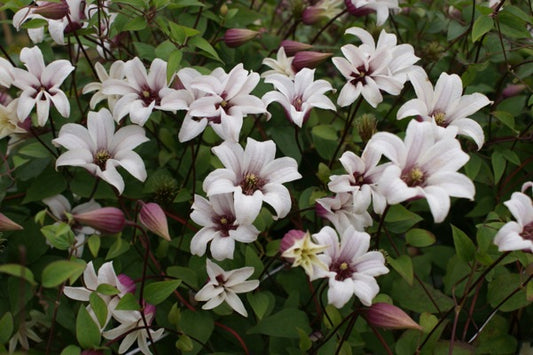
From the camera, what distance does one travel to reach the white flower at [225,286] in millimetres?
656

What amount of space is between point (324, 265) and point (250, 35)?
1.26 feet

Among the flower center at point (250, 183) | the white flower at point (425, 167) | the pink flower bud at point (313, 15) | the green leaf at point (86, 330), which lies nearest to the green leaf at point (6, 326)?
the green leaf at point (86, 330)

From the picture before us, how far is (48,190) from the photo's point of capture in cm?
77

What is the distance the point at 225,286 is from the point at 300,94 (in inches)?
10.0

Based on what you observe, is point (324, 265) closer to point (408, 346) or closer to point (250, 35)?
point (408, 346)

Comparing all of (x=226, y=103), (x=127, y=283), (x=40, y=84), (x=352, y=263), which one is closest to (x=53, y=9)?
(x=40, y=84)

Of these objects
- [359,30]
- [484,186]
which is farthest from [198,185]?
[484,186]

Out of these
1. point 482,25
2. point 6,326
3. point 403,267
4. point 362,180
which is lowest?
point 6,326

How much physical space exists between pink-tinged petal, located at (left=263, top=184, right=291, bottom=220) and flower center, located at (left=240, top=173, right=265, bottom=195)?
17 mm

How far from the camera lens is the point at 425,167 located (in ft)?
2.04

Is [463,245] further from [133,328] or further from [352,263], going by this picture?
[133,328]

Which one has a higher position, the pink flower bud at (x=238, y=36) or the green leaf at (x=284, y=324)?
the pink flower bud at (x=238, y=36)

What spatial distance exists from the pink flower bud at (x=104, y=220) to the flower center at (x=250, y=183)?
15 cm

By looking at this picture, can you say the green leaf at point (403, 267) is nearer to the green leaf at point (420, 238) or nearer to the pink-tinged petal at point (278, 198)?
the green leaf at point (420, 238)
